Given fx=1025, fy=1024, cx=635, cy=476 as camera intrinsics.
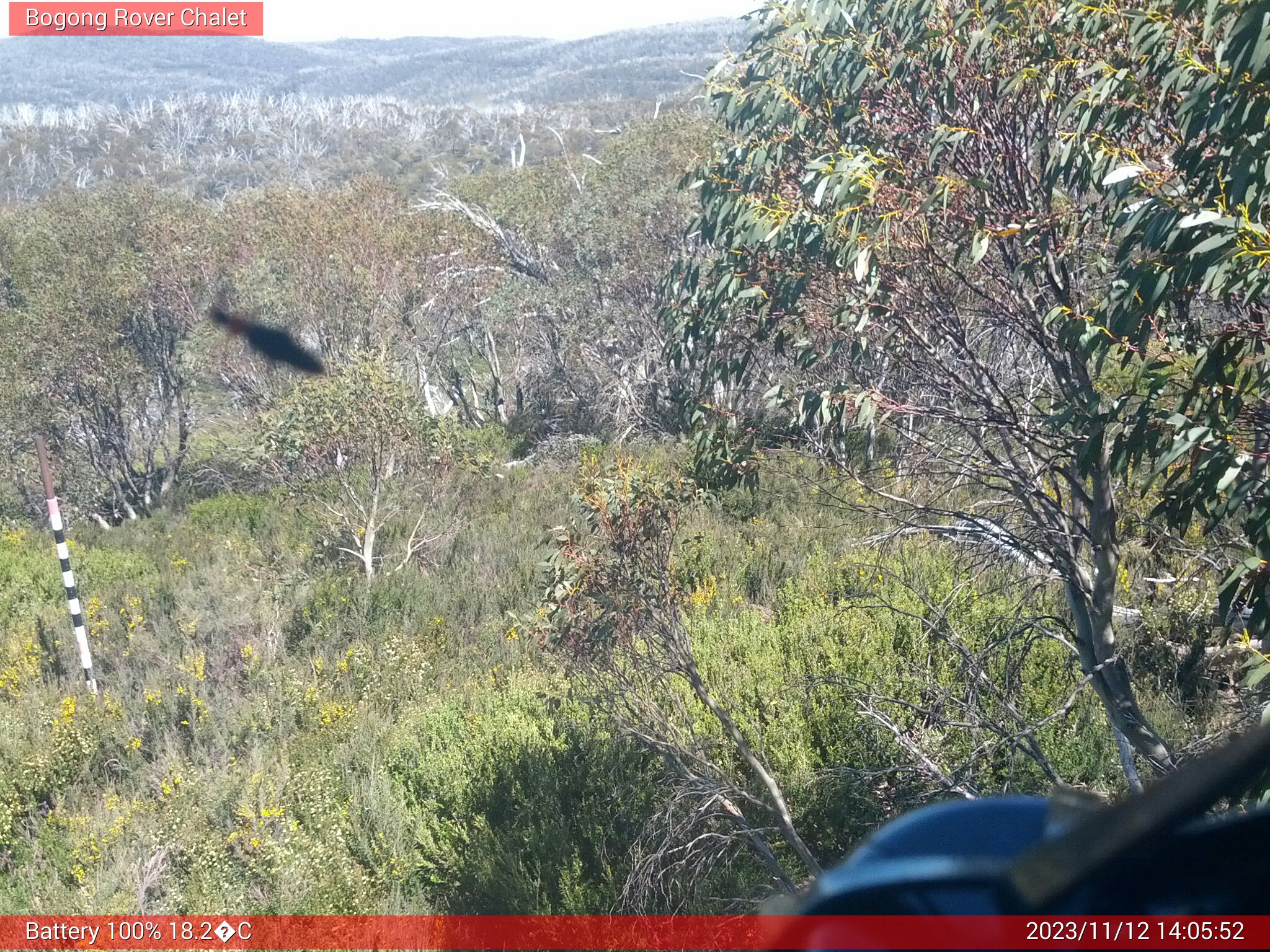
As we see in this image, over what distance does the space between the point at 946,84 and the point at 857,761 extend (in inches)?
130

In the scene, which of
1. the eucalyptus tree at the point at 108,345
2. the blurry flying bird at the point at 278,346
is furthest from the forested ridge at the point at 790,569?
the eucalyptus tree at the point at 108,345

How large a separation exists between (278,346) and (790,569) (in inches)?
304

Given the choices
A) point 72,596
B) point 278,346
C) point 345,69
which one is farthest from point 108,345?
point 345,69

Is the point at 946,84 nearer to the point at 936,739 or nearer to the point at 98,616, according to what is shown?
the point at 936,739

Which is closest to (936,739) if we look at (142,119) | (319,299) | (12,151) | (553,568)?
(553,568)

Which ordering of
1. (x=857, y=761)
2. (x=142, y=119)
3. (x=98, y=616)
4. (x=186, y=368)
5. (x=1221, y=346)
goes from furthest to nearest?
1. (x=142, y=119)
2. (x=186, y=368)
3. (x=98, y=616)
4. (x=857, y=761)
5. (x=1221, y=346)

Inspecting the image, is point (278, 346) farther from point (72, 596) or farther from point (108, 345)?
point (72, 596)

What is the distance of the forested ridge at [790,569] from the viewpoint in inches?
140

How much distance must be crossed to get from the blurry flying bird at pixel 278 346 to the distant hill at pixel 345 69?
53612 millimetres

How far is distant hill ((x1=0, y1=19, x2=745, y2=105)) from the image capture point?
71.9 m

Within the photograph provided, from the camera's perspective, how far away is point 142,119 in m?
61.1

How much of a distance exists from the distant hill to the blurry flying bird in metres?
53.6

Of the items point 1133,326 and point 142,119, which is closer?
point 1133,326
